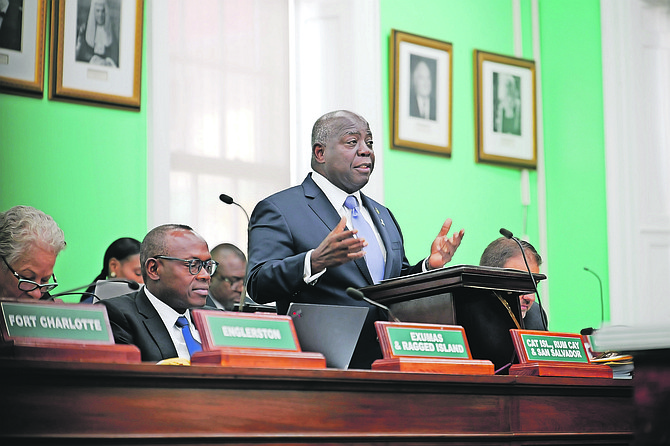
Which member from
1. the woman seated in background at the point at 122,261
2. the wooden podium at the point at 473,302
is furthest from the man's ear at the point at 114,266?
the wooden podium at the point at 473,302

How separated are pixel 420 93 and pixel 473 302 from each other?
11.4ft

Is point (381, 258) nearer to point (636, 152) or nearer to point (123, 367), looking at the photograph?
point (123, 367)

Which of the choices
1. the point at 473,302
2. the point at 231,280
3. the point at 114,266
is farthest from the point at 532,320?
the point at 114,266

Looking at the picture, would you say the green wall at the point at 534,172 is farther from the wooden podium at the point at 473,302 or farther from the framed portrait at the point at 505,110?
the wooden podium at the point at 473,302

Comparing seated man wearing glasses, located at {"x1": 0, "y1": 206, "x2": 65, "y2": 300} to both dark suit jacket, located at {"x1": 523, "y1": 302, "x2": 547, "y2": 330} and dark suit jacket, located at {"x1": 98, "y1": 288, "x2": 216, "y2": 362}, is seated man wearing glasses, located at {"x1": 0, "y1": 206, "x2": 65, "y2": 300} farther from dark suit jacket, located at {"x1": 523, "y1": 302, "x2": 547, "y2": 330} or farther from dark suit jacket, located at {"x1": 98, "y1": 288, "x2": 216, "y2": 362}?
dark suit jacket, located at {"x1": 523, "y1": 302, "x2": 547, "y2": 330}

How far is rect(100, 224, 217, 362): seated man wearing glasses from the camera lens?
282cm

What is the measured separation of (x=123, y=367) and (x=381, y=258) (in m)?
1.40

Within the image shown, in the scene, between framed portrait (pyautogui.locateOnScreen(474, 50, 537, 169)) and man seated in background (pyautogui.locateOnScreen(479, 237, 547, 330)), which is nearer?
man seated in background (pyautogui.locateOnScreen(479, 237, 547, 330))

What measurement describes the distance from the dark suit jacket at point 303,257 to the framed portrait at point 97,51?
6.49ft

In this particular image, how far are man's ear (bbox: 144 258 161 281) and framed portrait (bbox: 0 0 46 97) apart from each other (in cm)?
179

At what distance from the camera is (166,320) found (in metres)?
2.99

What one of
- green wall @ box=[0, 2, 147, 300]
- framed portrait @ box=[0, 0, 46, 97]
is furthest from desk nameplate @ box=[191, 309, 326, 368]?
framed portrait @ box=[0, 0, 46, 97]

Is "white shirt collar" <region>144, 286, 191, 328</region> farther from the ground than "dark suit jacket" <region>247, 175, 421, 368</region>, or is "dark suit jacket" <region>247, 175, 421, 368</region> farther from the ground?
"dark suit jacket" <region>247, 175, 421, 368</region>

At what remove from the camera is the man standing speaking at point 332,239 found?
8.85 ft
